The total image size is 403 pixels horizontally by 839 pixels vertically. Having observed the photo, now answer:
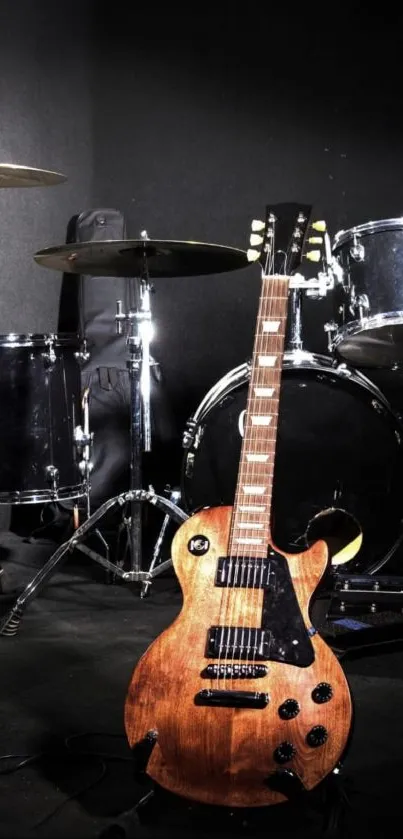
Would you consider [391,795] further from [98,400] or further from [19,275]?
[19,275]

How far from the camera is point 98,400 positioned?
3752 mm

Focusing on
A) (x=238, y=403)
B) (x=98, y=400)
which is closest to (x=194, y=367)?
(x=98, y=400)

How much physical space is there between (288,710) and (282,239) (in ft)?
3.61

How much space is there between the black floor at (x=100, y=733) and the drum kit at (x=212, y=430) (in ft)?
0.66

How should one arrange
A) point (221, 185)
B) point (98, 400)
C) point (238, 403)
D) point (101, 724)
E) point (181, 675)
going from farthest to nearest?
point (221, 185), point (98, 400), point (238, 403), point (101, 724), point (181, 675)

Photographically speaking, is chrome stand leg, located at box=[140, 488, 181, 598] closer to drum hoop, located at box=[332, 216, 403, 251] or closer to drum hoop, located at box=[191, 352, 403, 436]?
drum hoop, located at box=[191, 352, 403, 436]

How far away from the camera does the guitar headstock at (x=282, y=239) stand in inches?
86.4

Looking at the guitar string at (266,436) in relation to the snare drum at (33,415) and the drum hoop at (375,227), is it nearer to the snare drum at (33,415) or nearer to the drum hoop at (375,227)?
the drum hoop at (375,227)

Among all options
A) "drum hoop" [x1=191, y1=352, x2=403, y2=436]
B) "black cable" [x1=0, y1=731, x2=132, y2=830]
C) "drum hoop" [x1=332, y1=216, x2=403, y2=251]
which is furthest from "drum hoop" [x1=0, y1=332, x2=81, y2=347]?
"black cable" [x1=0, y1=731, x2=132, y2=830]

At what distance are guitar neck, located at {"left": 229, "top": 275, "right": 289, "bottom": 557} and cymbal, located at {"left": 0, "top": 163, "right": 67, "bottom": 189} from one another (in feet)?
2.98

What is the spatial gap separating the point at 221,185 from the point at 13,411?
147 centimetres

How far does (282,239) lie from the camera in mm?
2229

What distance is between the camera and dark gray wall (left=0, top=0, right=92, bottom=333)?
13.0 ft

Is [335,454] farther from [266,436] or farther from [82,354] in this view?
[266,436]
